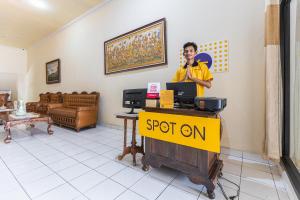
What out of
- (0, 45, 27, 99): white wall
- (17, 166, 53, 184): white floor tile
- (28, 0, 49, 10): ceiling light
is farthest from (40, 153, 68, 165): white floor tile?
(0, 45, 27, 99): white wall

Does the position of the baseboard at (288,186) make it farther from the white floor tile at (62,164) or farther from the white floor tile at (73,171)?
the white floor tile at (62,164)

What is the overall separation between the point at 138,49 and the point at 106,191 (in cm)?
295

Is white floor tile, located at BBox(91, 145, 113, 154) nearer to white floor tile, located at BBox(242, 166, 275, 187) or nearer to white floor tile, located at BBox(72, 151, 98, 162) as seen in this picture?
white floor tile, located at BBox(72, 151, 98, 162)

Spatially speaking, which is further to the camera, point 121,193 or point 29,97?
point 29,97

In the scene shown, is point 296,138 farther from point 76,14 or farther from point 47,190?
point 76,14

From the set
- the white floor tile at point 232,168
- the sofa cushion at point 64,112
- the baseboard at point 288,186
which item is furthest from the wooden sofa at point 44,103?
the baseboard at point 288,186

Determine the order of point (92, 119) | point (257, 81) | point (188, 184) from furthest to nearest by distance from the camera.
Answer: point (92, 119) < point (257, 81) < point (188, 184)

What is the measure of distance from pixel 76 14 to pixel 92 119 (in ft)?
11.1

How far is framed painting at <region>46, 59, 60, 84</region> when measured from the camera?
5945mm

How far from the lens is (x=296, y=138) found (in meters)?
1.71

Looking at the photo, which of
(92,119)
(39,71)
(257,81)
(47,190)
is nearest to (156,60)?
(257,81)

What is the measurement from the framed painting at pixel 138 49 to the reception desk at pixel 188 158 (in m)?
1.85

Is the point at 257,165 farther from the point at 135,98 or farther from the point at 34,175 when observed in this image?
the point at 34,175

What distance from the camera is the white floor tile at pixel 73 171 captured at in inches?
70.5
